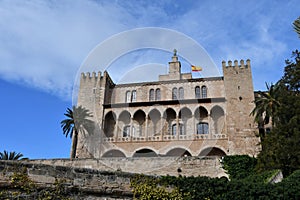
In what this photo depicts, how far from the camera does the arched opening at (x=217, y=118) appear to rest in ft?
119

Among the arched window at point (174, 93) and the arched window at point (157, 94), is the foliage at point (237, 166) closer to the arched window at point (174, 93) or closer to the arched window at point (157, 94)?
the arched window at point (174, 93)

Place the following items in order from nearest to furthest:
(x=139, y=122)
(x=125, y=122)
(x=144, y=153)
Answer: (x=144, y=153)
(x=139, y=122)
(x=125, y=122)

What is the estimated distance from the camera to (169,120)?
3828 centimetres

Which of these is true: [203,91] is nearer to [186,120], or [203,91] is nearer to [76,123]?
[186,120]

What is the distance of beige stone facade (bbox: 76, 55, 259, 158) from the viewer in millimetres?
33812

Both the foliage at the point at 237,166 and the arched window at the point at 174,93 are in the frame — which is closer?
the foliage at the point at 237,166

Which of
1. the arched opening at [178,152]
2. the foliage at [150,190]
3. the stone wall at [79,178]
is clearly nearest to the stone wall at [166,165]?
the arched opening at [178,152]

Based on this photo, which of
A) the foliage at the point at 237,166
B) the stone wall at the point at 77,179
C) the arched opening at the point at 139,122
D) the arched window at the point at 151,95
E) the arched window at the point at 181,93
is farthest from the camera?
the arched window at the point at 151,95

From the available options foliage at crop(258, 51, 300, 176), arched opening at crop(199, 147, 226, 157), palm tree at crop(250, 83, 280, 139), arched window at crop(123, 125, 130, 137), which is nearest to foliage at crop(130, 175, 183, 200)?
foliage at crop(258, 51, 300, 176)

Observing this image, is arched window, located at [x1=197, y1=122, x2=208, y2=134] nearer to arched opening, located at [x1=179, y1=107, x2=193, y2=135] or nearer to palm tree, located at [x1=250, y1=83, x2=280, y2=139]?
arched opening, located at [x1=179, y1=107, x2=193, y2=135]

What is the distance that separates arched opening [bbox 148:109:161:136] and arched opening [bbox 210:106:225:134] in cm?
681

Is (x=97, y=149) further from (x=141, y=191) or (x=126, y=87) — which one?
(x=141, y=191)

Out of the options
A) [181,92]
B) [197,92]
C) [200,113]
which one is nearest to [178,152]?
[200,113]

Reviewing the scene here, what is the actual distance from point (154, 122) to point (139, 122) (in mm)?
2106
